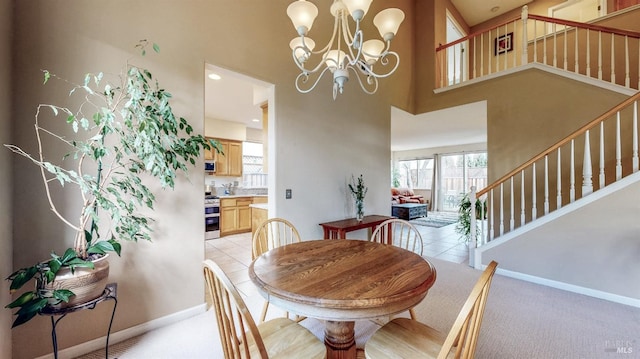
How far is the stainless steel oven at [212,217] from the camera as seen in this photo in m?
4.97

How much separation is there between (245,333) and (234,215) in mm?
4672

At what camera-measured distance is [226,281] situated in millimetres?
888

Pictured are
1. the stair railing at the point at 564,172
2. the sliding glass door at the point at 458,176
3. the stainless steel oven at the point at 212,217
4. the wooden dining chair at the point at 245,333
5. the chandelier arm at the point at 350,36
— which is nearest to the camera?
the wooden dining chair at the point at 245,333

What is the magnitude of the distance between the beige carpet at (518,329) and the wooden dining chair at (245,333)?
2.48 ft

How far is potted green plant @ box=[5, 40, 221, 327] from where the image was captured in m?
1.26

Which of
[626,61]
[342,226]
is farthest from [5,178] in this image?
[626,61]

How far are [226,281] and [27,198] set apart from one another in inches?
64.3

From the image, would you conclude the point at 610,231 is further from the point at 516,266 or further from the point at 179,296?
the point at 179,296

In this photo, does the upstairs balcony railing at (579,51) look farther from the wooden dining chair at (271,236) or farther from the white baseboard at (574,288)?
the wooden dining chair at (271,236)

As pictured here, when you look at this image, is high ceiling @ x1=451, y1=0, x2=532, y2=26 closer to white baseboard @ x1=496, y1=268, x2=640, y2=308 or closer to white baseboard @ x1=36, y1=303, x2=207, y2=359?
white baseboard @ x1=496, y1=268, x2=640, y2=308

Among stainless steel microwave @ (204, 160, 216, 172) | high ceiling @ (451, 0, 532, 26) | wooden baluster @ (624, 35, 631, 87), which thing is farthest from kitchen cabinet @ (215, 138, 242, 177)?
wooden baluster @ (624, 35, 631, 87)

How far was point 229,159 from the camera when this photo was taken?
5.88 metres

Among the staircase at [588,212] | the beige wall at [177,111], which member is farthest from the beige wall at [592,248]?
the beige wall at [177,111]

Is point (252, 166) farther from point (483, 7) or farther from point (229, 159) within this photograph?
point (483, 7)
